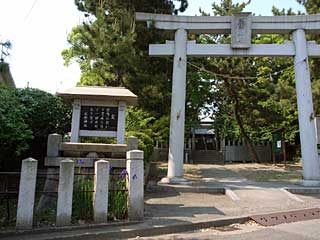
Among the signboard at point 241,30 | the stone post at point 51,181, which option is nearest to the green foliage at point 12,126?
the stone post at point 51,181

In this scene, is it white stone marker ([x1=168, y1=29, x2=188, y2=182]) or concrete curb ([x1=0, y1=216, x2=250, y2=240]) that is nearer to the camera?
concrete curb ([x1=0, y1=216, x2=250, y2=240])

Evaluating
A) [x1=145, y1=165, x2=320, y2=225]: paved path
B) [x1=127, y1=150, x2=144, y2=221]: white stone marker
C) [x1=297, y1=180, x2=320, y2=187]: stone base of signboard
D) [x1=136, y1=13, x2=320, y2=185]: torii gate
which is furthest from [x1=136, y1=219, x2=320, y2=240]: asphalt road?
[x1=136, y1=13, x2=320, y2=185]: torii gate

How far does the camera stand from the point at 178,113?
36.2 feet

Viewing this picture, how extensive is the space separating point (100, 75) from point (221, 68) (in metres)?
8.11

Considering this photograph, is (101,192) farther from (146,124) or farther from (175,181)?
(146,124)

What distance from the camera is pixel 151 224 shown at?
19.3 feet

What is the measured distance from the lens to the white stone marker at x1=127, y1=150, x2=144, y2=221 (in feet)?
20.1

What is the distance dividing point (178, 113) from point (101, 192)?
558 cm

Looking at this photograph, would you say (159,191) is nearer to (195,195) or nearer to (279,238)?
(195,195)

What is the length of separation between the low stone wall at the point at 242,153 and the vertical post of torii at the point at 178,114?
15478 millimetres

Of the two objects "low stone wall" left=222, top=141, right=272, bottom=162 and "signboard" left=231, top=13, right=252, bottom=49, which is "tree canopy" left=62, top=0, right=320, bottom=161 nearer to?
"signboard" left=231, top=13, right=252, bottom=49

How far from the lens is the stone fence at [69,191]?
17.9ft

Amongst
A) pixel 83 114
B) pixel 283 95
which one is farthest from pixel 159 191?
pixel 283 95

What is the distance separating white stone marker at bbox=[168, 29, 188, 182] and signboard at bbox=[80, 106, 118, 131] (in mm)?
3361
